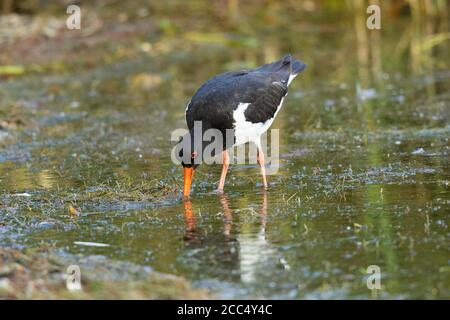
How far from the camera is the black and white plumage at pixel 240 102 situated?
845cm

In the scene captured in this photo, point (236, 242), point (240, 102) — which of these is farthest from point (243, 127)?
point (236, 242)

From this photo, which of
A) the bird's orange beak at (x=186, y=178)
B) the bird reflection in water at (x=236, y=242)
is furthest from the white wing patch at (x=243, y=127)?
the bird reflection in water at (x=236, y=242)

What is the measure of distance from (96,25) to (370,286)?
52.7ft

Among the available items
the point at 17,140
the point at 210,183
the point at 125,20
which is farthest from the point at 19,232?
the point at 125,20

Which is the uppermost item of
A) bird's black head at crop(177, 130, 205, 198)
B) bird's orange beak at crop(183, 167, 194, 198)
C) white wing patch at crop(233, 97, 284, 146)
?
white wing patch at crop(233, 97, 284, 146)

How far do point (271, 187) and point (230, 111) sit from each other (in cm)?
88

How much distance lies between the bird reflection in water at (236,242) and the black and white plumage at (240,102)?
114cm

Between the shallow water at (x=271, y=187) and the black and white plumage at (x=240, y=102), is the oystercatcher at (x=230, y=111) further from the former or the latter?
the shallow water at (x=271, y=187)

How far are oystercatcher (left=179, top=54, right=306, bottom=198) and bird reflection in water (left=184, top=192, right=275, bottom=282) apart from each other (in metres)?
0.76

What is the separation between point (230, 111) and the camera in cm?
848

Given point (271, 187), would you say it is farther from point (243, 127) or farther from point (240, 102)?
point (240, 102)

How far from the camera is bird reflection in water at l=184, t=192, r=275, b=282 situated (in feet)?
19.9

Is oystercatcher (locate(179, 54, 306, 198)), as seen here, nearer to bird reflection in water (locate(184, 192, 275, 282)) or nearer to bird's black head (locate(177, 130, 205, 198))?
bird's black head (locate(177, 130, 205, 198))

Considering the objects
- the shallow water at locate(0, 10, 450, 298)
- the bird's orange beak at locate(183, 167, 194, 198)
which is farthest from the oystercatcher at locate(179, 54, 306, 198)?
Answer: the shallow water at locate(0, 10, 450, 298)
